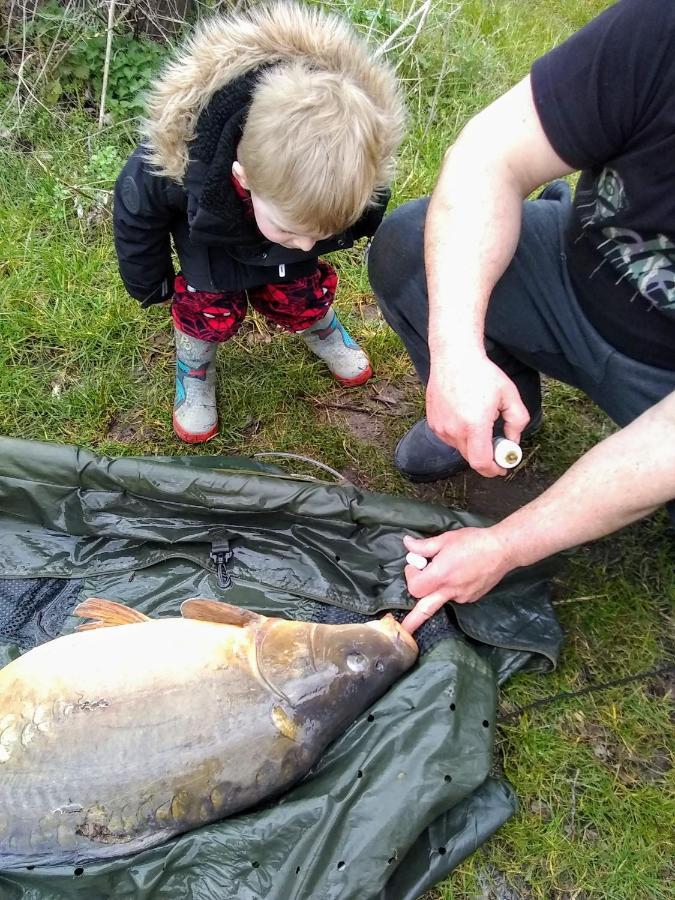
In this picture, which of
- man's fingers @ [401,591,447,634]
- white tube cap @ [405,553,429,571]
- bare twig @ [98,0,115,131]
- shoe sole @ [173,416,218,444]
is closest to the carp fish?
man's fingers @ [401,591,447,634]

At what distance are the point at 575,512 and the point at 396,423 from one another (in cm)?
115

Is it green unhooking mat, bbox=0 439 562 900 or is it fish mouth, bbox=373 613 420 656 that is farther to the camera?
fish mouth, bbox=373 613 420 656

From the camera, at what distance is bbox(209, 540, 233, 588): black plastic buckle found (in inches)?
88.5

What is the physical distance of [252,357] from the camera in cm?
291

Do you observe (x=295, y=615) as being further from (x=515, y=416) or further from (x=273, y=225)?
(x=273, y=225)

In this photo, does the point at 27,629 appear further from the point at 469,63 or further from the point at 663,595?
the point at 469,63

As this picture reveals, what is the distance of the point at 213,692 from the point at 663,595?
1523mm

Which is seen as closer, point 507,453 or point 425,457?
point 507,453

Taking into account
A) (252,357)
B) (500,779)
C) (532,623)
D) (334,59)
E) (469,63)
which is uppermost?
(334,59)

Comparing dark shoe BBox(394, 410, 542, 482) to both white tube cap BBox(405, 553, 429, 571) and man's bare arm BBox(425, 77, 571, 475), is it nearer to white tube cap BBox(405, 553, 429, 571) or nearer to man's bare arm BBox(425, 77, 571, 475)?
white tube cap BBox(405, 553, 429, 571)

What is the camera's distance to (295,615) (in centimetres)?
220

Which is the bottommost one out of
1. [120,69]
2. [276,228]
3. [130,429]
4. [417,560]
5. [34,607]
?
[34,607]

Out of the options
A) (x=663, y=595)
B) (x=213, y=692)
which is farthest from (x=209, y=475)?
(x=663, y=595)

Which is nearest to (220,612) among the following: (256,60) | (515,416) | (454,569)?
(454,569)
